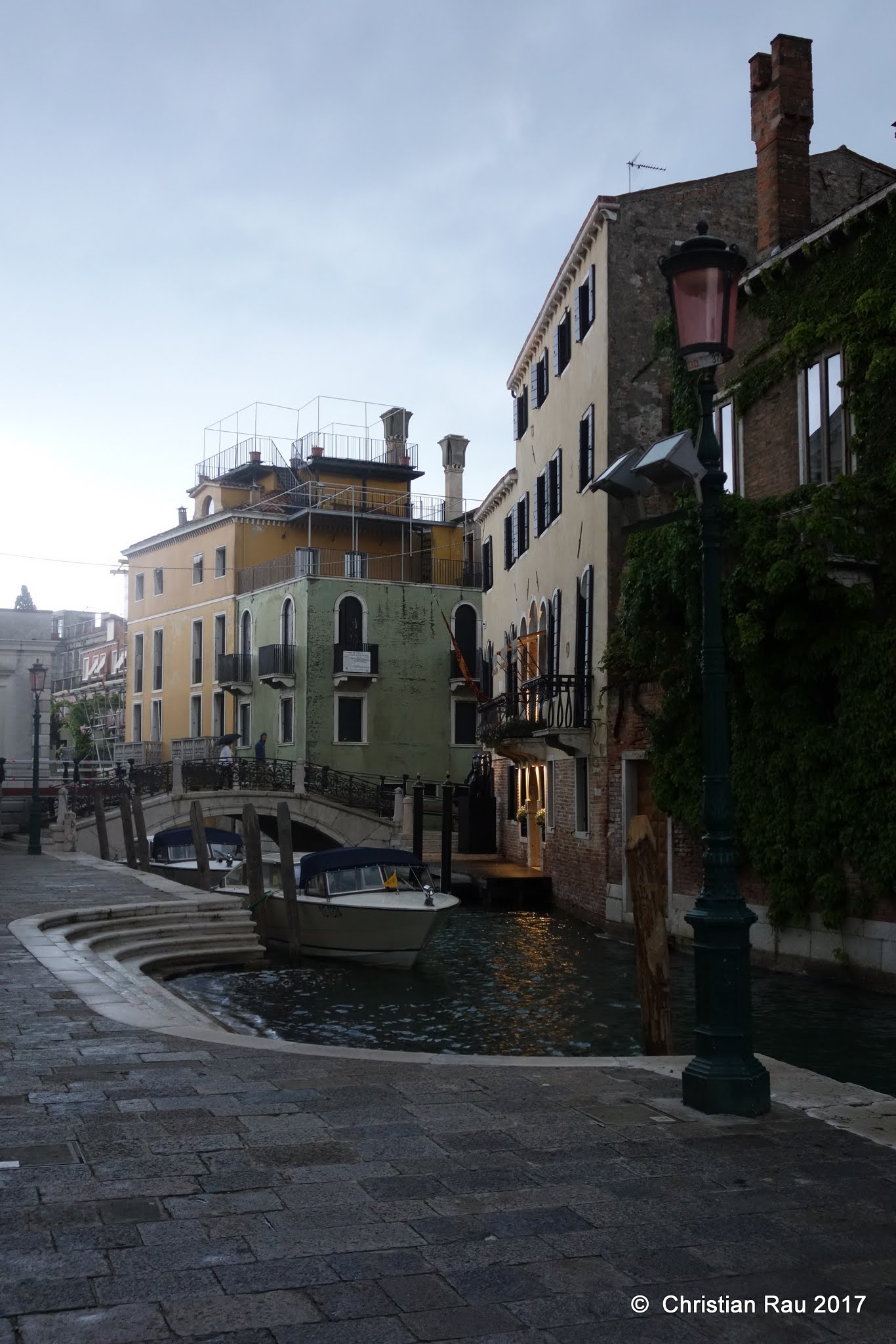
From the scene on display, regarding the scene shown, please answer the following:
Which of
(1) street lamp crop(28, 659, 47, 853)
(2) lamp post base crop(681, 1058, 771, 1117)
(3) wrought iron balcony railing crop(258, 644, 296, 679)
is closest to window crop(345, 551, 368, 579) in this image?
(3) wrought iron balcony railing crop(258, 644, 296, 679)

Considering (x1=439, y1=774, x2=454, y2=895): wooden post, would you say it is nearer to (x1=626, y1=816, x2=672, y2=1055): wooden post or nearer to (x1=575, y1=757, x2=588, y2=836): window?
(x1=575, y1=757, x2=588, y2=836): window

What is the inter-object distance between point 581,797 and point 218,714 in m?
23.0

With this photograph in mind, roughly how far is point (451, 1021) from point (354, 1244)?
1048 centimetres

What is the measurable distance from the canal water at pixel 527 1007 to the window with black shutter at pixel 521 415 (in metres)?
12.5

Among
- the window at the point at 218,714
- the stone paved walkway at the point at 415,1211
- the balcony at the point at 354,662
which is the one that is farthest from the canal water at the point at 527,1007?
the window at the point at 218,714

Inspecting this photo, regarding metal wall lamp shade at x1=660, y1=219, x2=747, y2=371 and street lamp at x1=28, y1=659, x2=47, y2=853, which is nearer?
metal wall lamp shade at x1=660, y1=219, x2=747, y2=371

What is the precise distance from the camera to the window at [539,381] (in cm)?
2644

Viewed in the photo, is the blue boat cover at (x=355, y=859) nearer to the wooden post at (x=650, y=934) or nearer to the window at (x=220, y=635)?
the wooden post at (x=650, y=934)

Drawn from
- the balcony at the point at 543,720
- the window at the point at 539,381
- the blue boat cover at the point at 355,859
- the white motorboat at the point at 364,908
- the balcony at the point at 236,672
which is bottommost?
the white motorboat at the point at 364,908

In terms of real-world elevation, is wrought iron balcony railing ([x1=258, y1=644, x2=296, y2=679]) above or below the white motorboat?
above

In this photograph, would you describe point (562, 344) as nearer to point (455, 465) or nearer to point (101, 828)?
point (101, 828)

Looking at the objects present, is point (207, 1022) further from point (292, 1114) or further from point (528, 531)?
point (528, 531)

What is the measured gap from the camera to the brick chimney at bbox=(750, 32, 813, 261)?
56.9 feet

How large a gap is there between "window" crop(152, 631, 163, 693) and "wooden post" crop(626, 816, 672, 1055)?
40.3 metres
